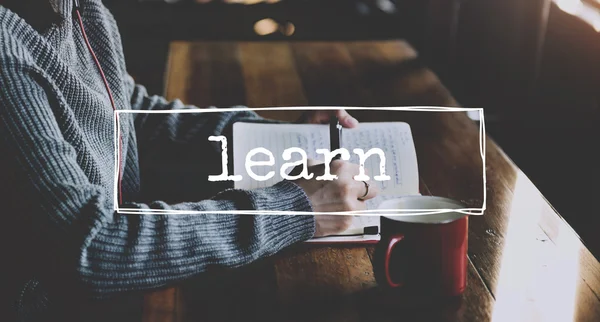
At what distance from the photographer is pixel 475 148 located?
144cm

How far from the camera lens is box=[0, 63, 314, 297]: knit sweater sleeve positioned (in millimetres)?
902

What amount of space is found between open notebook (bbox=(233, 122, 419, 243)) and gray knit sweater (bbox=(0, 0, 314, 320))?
64mm

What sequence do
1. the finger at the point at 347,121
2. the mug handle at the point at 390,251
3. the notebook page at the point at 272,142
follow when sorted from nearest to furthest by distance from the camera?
1. the mug handle at the point at 390,251
2. the notebook page at the point at 272,142
3. the finger at the point at 347,121

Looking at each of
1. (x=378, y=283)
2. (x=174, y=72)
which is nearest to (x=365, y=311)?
(x=378, y=283)

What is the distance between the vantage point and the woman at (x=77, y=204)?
0.90 meters

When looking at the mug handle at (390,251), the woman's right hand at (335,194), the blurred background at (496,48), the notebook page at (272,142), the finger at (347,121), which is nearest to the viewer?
the mug handle at (390,251)

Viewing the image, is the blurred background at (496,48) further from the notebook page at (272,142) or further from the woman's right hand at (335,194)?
the woman's right hand at (335,194)

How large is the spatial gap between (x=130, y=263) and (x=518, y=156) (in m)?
2.09

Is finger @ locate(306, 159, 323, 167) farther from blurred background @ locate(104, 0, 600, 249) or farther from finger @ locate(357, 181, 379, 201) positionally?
blurred background @ locate(104, 0, 600, 249)

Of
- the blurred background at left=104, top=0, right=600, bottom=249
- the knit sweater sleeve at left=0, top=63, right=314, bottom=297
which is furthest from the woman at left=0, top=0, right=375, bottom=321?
the blurred background at left=104, top=0, right=600, bottom=249

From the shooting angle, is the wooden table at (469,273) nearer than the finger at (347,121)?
Yes

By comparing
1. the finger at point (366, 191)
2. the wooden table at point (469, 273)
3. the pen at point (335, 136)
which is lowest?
the wooden table at point (469, 273)

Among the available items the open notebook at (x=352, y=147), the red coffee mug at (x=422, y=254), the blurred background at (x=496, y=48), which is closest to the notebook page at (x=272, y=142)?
the open notebook at (x=352, y=147)

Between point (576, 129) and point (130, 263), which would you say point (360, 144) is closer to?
point (130, 263)
